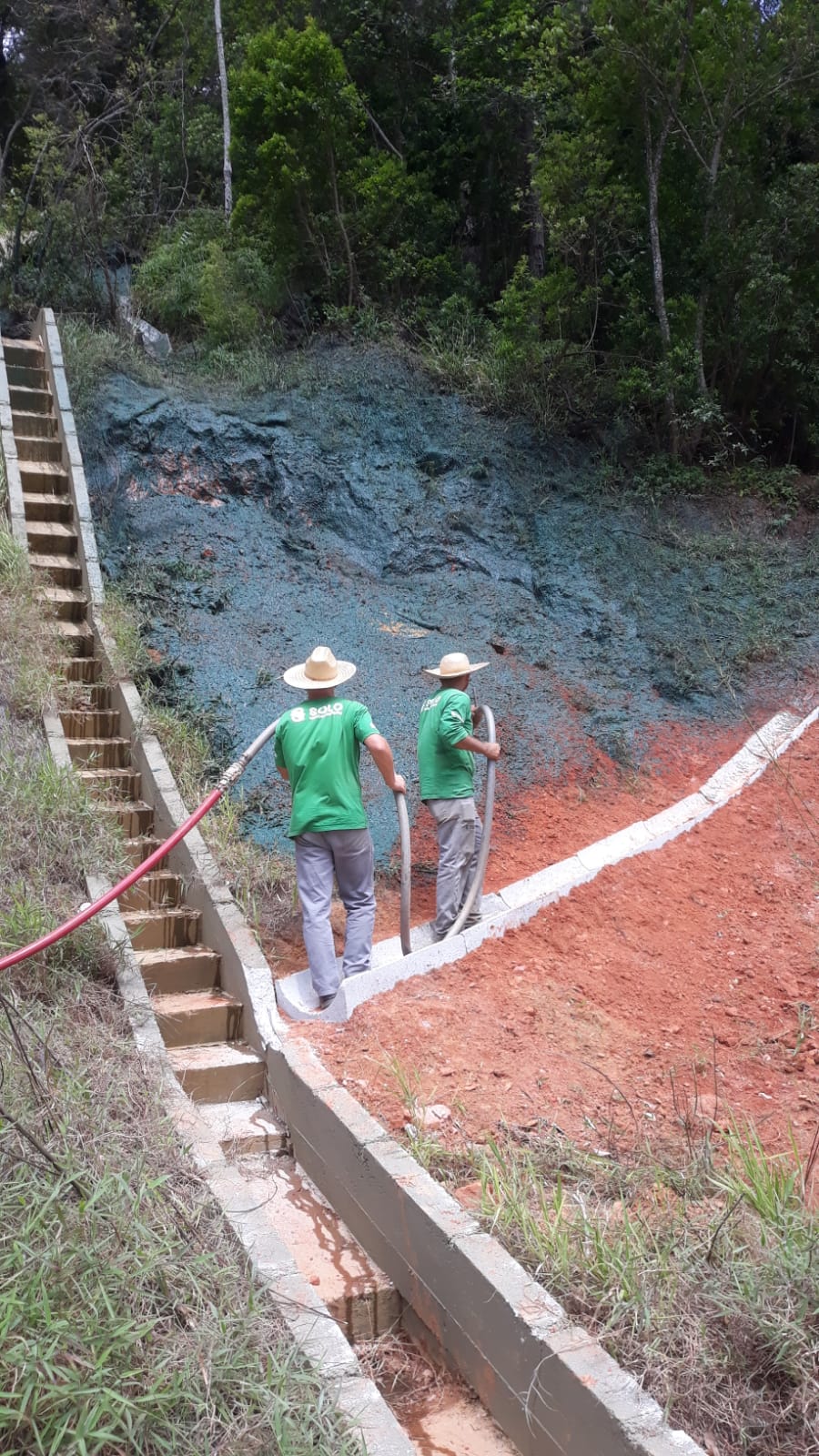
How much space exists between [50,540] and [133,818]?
10.7 ft

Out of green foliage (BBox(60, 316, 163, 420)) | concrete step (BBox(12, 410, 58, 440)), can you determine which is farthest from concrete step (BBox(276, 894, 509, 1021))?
green foliage (BBox(60, 316, 163, 420))

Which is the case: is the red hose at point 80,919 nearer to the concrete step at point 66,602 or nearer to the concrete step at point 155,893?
the concrete step at point 155,893

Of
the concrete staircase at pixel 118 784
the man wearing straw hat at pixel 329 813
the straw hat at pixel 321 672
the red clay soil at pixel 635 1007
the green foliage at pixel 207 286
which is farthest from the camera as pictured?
the green foliage at pixel 207 286

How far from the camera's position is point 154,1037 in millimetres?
4836

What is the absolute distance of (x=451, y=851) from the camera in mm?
6398

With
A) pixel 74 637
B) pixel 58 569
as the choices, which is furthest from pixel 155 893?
pixel 58 569

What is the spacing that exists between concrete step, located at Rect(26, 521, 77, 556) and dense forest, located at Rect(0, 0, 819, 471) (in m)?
3.97

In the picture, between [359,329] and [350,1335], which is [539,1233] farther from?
[359,329]

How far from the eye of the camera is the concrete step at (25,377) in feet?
34.8

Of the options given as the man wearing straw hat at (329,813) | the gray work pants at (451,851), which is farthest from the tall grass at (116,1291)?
the gray work pants at (451,851)

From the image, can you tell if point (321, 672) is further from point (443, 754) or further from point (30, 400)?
point (30, 400)

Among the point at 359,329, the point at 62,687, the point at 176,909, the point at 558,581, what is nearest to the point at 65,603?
the point at 62,687

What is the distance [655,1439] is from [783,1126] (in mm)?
1873

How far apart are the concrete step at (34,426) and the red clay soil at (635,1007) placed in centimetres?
551
